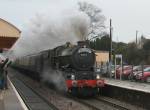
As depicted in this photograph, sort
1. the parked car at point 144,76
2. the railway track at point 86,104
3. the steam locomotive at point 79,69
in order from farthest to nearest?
1. the parked car at point 144,76
2. the steam locomotive at point 79,69
3. the railway track at point 86,104

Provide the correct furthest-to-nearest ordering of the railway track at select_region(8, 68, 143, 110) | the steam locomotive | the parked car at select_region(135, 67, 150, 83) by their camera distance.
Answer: the parked car at select_region(135, 67, 150, 83), the steam locomotive, the railway track at select_region(8, 68, 143, 110)

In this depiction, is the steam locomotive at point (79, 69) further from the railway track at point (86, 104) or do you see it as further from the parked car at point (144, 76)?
the parked car at point (144, 76)

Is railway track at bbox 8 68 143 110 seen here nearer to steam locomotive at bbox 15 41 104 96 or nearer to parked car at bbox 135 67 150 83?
steam locomotive at bbox 15 41 104 96

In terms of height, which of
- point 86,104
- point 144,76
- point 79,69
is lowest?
point 86,104

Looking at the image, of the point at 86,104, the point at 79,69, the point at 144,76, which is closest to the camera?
the point at 86,104

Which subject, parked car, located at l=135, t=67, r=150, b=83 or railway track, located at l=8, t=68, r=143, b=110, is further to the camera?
parked car, located at l=135, t=67, r=150, b=83

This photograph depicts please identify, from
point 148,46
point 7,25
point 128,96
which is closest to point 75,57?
point 128,96

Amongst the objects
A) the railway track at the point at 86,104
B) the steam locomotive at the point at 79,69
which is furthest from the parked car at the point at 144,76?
the railway track at the point at 86,104

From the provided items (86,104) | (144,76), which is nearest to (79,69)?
(86,104)

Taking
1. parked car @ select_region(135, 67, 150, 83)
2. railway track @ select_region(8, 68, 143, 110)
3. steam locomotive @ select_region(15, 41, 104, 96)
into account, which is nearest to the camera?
railway track @ select_region(8, 68, 143, 110)

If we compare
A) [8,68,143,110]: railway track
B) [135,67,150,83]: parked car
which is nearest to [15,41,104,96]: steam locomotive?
[8,68,143,110]: railway track

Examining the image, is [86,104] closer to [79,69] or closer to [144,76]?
[79,69]

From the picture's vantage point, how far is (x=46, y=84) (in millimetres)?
32406

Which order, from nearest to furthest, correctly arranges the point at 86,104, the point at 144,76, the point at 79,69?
the point at 86,104 < the point at 79,69 < the point at 144,76
